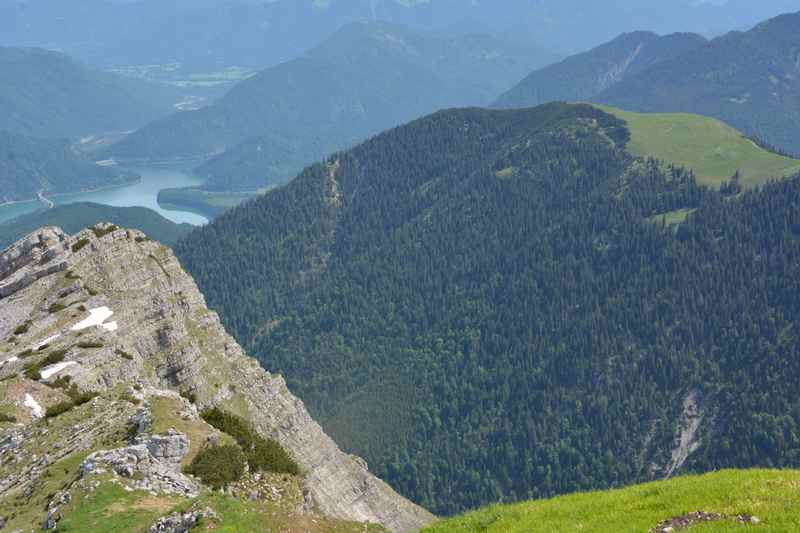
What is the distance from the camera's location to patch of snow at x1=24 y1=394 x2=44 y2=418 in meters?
55.6

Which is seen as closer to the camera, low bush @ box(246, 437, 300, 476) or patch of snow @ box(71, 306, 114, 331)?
low bush @ box(246, 437, 300, 476)

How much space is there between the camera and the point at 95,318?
7362 centimetres

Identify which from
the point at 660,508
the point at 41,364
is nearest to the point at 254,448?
the point at 41,364

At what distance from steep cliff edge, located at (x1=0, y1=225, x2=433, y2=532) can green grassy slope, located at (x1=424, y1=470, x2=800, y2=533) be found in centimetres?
1485

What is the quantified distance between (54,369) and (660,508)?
48020mm

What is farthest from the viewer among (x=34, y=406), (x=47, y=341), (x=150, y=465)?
(x=47, y=341)

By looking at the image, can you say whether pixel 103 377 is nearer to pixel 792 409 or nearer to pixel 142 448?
pixel 142 448

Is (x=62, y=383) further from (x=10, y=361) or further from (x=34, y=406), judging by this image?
(x=10, y=361)

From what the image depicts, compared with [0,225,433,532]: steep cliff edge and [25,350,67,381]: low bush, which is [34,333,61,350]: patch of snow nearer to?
[0,225,433,532]: steep cliff edge

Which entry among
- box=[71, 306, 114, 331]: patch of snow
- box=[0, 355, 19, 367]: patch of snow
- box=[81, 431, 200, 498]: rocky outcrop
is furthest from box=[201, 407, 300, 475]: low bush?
box=[71, 306, 114, 331]: patch of snow

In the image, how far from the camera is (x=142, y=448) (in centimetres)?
4225

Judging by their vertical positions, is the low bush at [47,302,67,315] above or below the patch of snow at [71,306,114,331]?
above

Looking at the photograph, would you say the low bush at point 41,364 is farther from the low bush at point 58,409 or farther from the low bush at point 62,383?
the low bush at point 58,409

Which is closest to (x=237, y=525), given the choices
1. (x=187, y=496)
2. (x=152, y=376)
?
(x=187, y=496)
